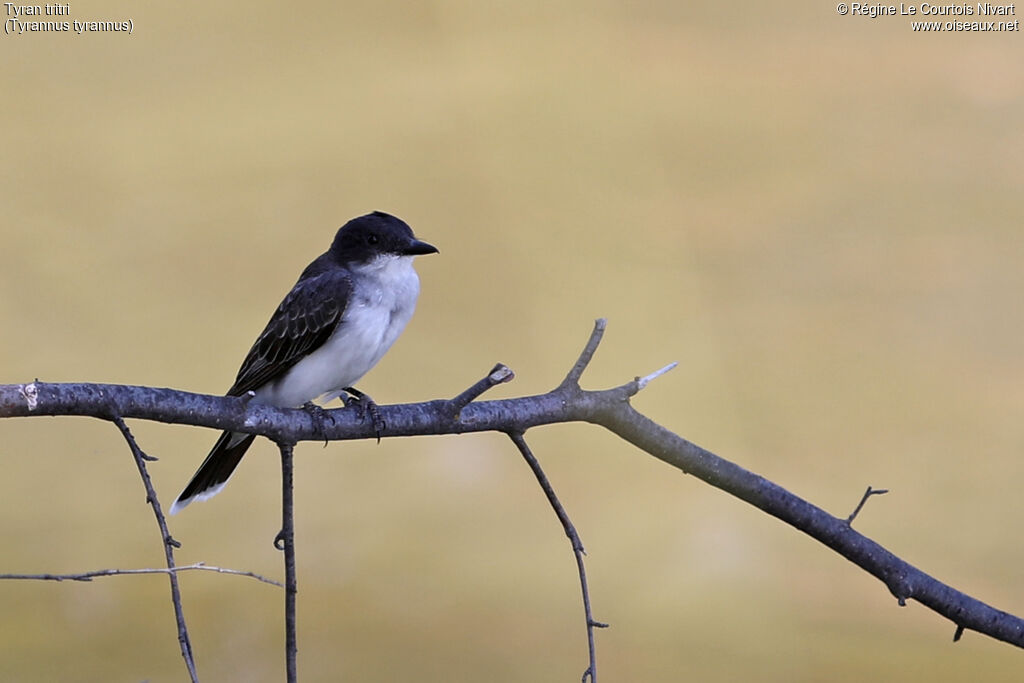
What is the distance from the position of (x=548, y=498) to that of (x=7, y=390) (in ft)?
3.76

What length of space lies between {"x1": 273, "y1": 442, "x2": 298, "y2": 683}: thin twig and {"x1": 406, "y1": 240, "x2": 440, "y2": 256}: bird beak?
948 millimetres

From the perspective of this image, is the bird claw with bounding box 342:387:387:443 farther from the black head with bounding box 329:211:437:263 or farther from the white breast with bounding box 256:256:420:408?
the black head with bounding box 329:211:437:263

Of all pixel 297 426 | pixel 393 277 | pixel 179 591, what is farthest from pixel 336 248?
pixel 179 591

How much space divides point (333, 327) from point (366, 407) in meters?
0.37

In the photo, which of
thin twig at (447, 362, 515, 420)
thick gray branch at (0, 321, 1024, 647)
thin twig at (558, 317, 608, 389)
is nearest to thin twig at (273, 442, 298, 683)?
thick gray branch at (0, 321, 1024, 647)

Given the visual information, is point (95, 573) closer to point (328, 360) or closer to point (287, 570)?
point (287, 570)

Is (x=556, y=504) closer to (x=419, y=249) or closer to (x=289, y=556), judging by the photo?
(x=289, y=556)

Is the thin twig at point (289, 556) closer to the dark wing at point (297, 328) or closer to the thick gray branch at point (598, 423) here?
the thick gray branch at point (598, 423)

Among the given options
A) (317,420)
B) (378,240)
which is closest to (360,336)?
(378,240)

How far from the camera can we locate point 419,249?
308cm

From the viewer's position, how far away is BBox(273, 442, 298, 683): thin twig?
2088 mm

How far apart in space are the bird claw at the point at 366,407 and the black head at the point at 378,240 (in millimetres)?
419

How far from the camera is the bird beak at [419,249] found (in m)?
3.06

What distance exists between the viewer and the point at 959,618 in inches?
104
